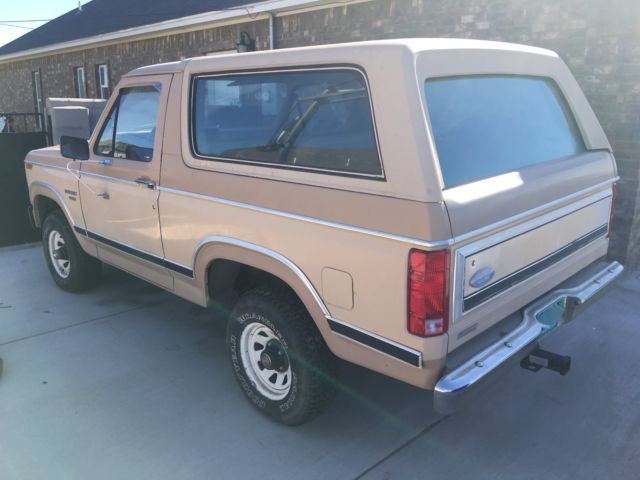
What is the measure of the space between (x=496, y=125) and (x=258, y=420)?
2.13 meters

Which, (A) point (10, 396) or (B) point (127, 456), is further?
(A) point (10, 396)

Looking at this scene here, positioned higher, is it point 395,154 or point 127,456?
point 395,154

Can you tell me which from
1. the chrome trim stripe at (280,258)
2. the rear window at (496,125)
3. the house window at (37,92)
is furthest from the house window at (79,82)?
the rear window at (496,125)

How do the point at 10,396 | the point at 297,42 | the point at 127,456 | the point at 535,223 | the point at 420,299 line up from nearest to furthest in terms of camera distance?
the point at 420,299, the point at 535,223, the point at 127,456, the point at 10,396, the point at 297,42

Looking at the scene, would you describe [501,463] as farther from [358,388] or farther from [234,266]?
[234,266]

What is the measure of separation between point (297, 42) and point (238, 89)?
268 inches

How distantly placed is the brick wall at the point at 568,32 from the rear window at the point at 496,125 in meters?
2.58

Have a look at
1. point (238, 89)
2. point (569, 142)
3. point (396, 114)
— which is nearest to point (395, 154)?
point (396, 114)

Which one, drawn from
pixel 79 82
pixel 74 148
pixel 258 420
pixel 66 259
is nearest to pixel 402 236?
pixel 258 420

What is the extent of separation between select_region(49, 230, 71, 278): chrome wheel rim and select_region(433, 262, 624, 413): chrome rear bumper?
3964 millimetres

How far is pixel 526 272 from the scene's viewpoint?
279 centimetres

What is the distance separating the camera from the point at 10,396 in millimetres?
3494

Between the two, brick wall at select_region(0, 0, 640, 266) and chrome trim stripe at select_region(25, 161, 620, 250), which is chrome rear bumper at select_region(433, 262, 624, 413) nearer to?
chrome trim stripe at select_region(25, 161, 620, 250)

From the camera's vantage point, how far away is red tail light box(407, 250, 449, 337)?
2225 millimetres
